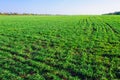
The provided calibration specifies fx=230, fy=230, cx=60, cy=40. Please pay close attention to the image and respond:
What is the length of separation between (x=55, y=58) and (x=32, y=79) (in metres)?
3.76

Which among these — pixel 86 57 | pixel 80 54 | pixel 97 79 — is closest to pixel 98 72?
pixel 97 79

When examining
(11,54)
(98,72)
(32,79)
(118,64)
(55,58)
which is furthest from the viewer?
(11,54)

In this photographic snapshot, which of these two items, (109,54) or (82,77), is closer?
(82,77)

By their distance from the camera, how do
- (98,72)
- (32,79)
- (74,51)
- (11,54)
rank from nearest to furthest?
(32,79)
(98,72)
(11,54)
(74,51)

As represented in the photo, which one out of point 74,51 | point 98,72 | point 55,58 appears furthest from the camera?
point 74,51

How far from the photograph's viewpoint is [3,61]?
1279 cm

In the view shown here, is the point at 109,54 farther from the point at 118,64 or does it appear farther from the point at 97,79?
the point at 97,79

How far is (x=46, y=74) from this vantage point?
10.6 metres

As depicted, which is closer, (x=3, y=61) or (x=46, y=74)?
(x=46, y=74)

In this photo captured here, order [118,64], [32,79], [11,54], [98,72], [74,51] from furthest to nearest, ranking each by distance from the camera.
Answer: [74,51], [11,54], [118,64], [98,72], [32,79]

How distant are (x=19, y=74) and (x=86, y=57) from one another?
15.5 ft

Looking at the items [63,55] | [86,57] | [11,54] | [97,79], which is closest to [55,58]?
[63,55]

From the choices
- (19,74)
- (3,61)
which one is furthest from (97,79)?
(3,61)

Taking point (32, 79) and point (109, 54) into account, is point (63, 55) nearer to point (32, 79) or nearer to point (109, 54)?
point (109, 54)
